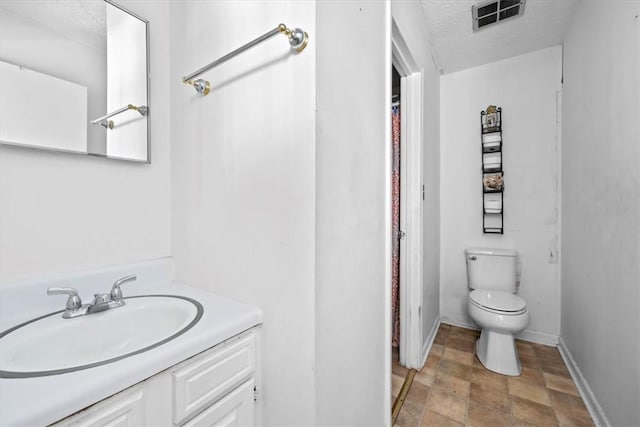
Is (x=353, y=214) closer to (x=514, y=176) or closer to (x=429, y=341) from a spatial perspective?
(x=429, y=341)

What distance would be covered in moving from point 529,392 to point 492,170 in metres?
1.57

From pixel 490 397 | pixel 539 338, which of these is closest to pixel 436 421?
pixel 490 397

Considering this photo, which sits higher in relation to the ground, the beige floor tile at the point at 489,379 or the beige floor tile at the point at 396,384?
the beige floor tile at the point at 489,379

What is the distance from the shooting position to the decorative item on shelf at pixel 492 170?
218cm

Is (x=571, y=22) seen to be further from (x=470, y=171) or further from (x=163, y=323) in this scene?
(x=163, y=323)

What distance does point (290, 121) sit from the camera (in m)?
0.74

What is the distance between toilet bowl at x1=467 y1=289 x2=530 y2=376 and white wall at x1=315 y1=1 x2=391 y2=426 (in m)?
1.01

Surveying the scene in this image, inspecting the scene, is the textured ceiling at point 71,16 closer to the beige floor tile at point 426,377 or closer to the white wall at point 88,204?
the white wall at point 88,204

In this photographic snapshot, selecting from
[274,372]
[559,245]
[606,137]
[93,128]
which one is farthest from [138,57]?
[559,245]

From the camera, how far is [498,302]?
1.84 m

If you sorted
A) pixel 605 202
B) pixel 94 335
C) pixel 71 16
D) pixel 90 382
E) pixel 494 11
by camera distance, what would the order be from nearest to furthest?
pixel 90 382 → pixel 94 335 → pixel 71 16 → pixel 605 202 → pixel 494 11

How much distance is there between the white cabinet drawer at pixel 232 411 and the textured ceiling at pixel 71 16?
49.6 inches

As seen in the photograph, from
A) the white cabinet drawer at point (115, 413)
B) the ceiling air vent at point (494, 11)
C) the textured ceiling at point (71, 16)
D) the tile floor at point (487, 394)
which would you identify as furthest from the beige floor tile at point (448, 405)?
the ceiling air vent at point (494, 11)

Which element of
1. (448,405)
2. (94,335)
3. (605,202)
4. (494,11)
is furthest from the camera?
(494,11)
